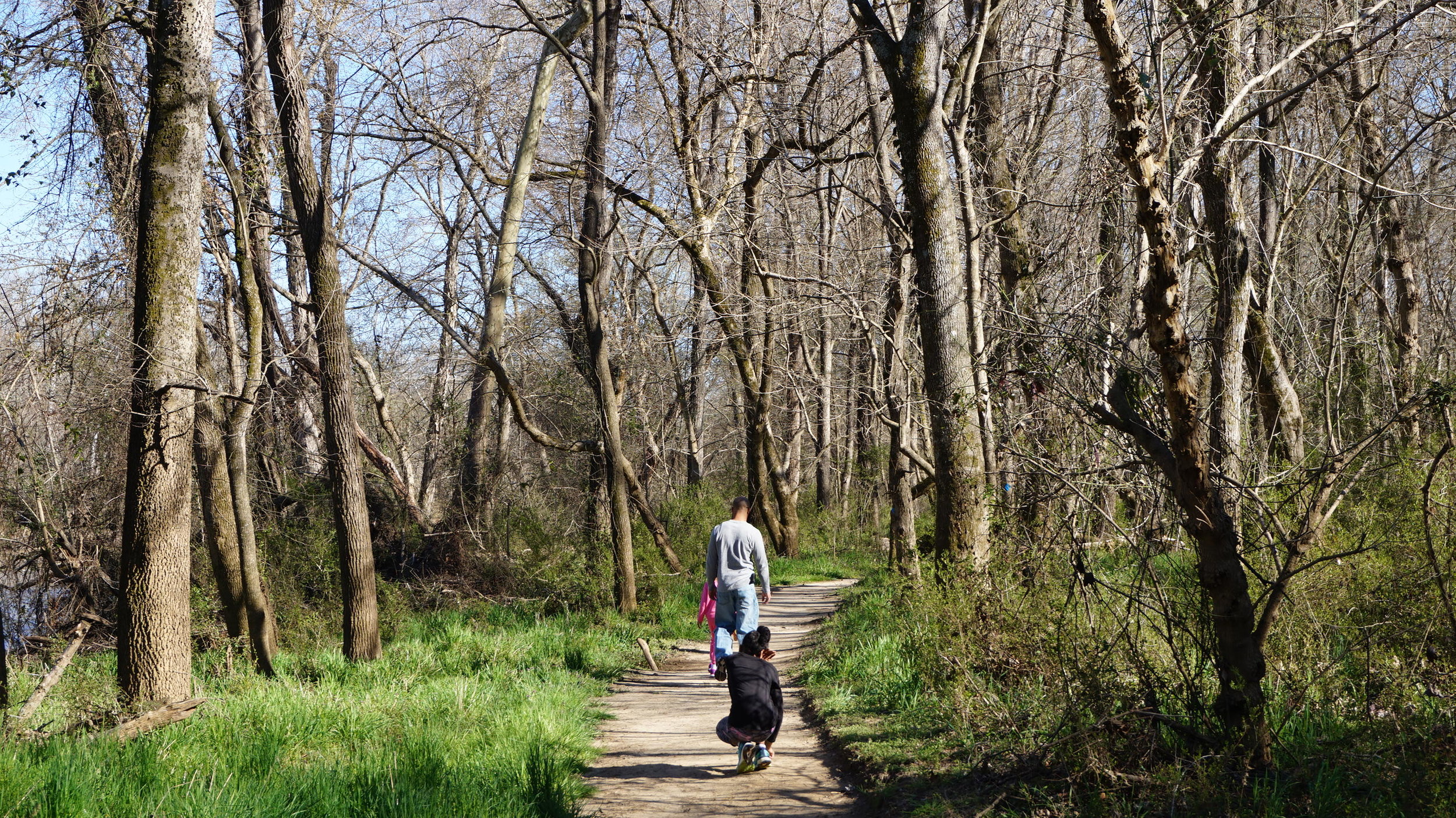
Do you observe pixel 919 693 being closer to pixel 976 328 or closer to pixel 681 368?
pixel 976 328

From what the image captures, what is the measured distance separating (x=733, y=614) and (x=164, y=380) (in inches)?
199

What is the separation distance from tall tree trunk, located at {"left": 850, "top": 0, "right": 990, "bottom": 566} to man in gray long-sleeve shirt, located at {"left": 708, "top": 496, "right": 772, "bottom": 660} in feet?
5.98

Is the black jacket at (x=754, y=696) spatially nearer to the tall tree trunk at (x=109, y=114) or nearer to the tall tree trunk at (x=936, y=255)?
the tall tree trunk at (x=936, y=255)

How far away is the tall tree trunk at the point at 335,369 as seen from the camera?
10.6 meters

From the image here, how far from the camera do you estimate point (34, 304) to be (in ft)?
32.2

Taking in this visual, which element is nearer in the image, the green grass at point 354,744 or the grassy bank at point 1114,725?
the grassy bank at point 1114,725

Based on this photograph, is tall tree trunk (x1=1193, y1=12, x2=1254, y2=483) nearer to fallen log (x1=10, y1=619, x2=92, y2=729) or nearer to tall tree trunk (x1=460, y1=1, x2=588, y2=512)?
tall tree trunk (x1=460, y1=1, x2=588, y2=512)

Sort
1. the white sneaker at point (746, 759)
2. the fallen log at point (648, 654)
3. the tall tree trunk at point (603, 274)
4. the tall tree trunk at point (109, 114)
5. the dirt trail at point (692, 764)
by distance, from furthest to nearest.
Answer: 1. the tall tree trunk at point (603, 274)
2. the fallen log at point (648, 654)
3. the tall tree trunk at point (109, 114)
4. the white sneaker at point (746, 759)
5. the dirt trail at point (692, 764)

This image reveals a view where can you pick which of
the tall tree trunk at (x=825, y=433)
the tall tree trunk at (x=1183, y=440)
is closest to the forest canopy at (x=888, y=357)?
the tall tree trunk at (x=1183, y=440)

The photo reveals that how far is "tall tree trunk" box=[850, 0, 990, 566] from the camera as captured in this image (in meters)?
8.85

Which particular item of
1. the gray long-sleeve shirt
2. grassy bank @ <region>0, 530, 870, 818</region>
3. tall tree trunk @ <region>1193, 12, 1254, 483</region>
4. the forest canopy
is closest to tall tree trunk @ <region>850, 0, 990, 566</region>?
the forest canopy

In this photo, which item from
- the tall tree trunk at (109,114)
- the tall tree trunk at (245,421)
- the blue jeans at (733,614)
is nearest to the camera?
the tall tree trunk at (109,114)

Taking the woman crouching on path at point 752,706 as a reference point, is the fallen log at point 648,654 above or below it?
Result: below

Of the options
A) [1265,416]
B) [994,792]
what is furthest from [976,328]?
[994,792]
